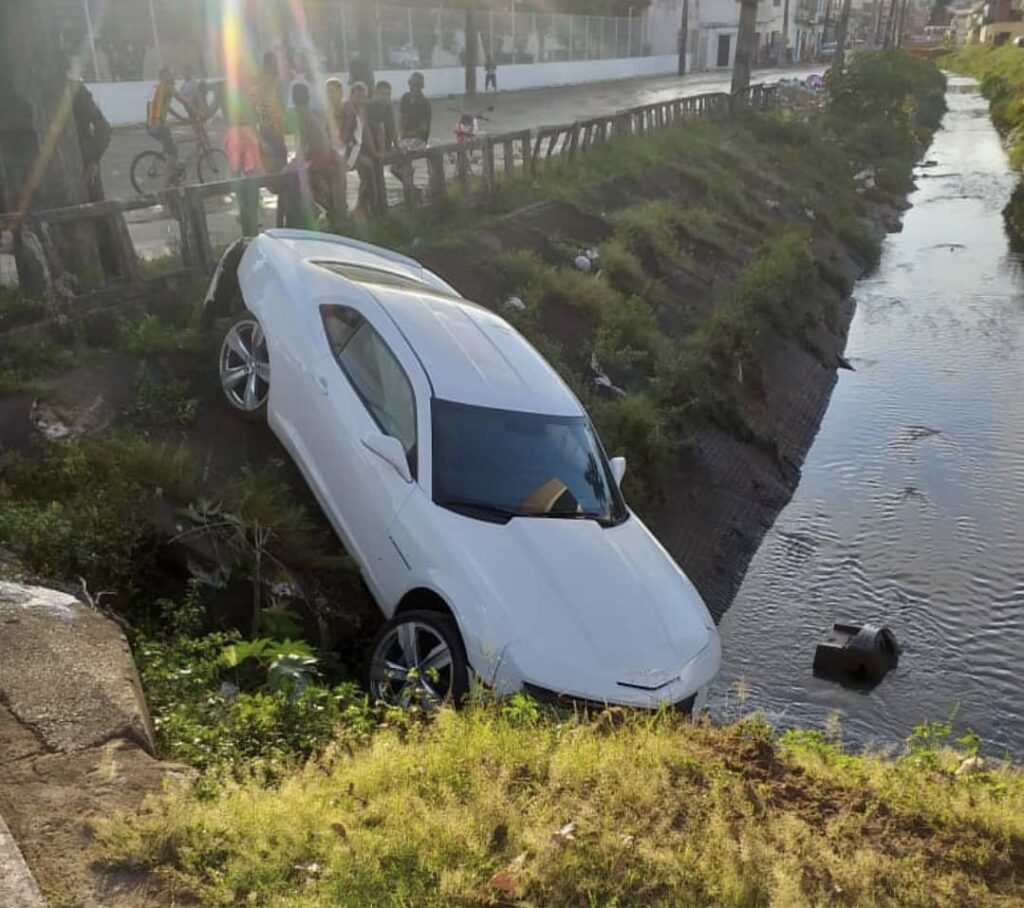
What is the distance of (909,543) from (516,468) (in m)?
5.80

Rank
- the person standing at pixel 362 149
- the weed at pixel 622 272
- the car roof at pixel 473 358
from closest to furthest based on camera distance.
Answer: the car roof at pixel 473 358
the person standing at pixel 362 149
the weed at pixel 622 272

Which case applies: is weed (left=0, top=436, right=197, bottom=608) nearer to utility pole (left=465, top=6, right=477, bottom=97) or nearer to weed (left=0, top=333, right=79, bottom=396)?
weed (left=0, top=333, right=79, bottom=396)

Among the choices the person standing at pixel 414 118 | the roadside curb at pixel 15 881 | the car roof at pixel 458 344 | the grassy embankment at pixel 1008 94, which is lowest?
the grassy embankment at pixel 1008 94

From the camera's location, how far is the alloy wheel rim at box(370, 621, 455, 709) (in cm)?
504

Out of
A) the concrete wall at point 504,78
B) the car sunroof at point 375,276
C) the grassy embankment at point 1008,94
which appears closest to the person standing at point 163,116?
the car sunroof at point 375,276

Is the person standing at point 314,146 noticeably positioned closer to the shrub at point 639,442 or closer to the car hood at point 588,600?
the shrub at point 639,442

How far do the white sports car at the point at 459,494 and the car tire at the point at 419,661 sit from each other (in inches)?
0.4

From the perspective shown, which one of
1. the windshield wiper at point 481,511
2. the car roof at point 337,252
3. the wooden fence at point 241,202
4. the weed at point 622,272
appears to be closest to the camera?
the windshield wiper at point 481,511

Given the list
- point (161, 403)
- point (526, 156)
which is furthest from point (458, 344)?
point (526, 156)

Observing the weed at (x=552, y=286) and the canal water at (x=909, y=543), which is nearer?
the canal water at (x=909, y=543)

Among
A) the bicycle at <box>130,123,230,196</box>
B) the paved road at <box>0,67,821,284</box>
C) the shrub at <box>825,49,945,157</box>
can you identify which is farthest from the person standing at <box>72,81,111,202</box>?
the shrub at <box>825,49,945,157</box>

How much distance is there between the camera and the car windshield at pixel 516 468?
5.69 meters

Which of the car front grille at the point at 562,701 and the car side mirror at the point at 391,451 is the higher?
the car side mirror at the point at 391,451

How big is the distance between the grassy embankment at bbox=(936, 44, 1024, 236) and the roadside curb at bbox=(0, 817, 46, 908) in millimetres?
25184
